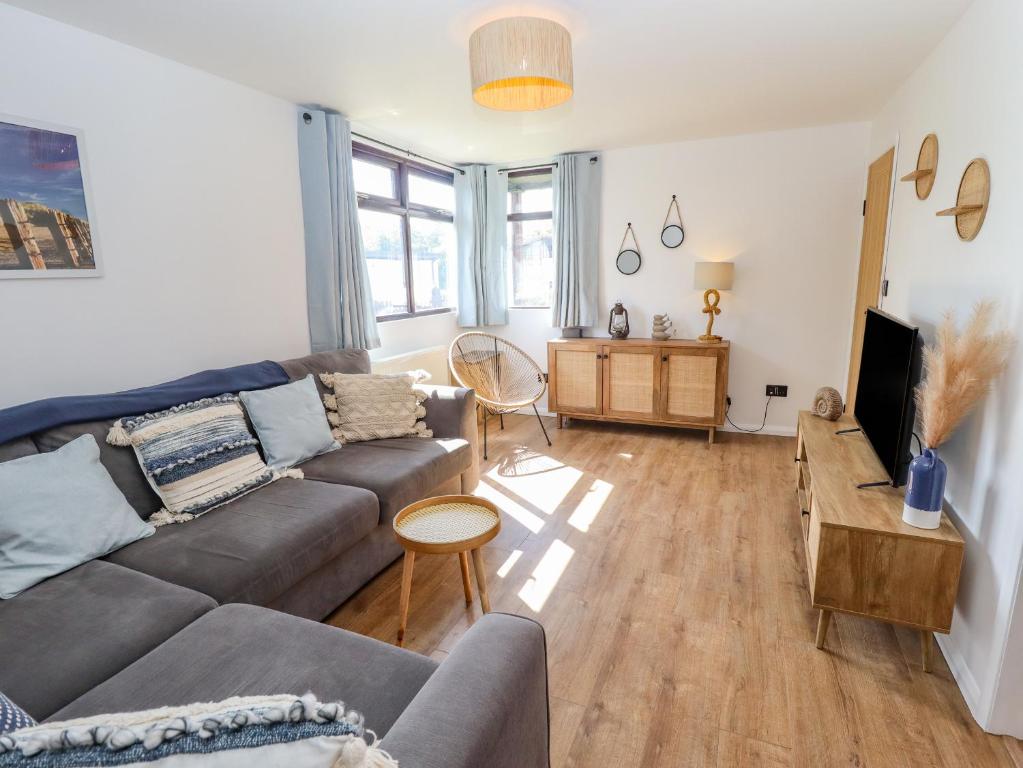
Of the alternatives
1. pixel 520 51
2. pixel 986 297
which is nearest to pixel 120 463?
pixel 520 51

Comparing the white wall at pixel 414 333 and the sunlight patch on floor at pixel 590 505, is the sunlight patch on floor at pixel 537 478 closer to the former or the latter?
the sunlight patch on floor at pixel 590 505

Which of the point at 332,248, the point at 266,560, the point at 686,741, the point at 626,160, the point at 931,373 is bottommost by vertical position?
the point at 686,741

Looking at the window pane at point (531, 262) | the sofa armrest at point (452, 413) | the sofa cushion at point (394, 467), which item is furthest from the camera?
the window pane at point (531, 262)

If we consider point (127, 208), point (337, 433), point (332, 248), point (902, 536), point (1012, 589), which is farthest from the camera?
point (332, 248)

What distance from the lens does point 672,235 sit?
176 inches

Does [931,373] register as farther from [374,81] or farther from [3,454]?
[3,454]

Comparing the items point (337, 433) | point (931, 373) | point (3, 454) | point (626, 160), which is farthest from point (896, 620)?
point (626, 160)

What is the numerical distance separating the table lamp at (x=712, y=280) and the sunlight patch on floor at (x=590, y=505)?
158cm

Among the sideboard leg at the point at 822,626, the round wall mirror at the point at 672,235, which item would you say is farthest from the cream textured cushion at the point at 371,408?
the round wall mirror at the point at 672,235

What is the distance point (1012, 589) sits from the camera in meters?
1.51

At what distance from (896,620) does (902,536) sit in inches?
11.5

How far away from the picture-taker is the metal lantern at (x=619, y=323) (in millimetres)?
4594

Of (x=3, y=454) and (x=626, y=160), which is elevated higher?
(x=626, y=160)

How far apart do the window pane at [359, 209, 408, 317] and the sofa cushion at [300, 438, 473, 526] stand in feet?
5.09
